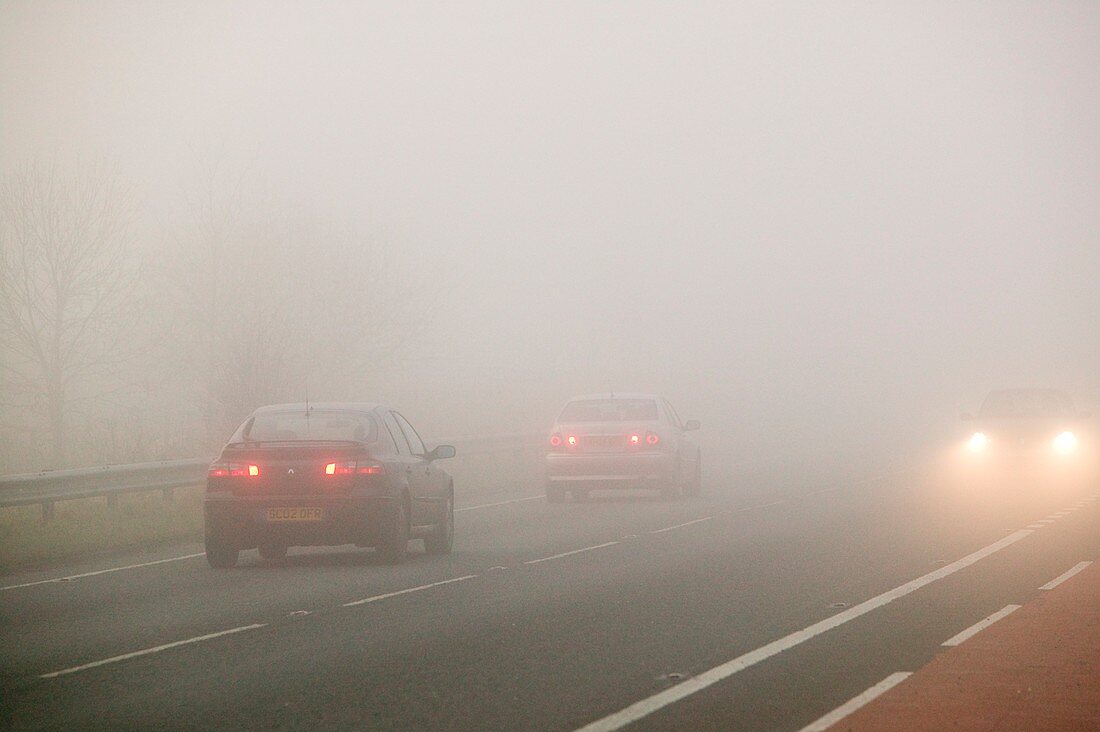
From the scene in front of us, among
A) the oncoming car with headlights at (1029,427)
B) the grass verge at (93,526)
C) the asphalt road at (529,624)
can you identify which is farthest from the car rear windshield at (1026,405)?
the grass verge at (93,526)

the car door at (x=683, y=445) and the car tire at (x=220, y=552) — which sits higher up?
the car door at (x=683, y=445)

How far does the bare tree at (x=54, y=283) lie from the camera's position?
3353cm

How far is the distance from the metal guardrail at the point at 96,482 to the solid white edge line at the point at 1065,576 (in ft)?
29.4

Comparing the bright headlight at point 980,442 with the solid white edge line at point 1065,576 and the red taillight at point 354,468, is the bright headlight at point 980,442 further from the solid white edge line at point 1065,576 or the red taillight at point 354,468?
the red taillight at point 354,468

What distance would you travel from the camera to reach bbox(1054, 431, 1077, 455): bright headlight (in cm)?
3300

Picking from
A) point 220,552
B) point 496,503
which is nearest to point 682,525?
point 496,503

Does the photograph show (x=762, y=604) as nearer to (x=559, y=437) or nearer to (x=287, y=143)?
(x=559, y=437)

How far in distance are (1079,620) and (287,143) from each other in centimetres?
6594

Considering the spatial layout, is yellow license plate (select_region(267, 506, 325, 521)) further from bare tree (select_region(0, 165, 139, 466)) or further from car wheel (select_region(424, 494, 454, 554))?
bare tree (select_region(0, 165, 139, 466))

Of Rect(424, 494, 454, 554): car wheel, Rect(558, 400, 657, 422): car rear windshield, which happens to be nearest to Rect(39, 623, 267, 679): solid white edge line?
Rect(424, 494, 454, 554): car wheel

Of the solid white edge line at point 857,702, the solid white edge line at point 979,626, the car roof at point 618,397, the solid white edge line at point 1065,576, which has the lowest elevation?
the solid white edge line at point 1065,576

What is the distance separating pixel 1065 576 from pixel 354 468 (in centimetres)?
661

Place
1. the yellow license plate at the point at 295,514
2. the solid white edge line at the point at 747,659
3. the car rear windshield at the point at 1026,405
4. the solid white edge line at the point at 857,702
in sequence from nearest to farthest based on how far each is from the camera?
the solid white edge line at the point at 857,702, the solid white edge line at the point at 747,659, the yellow license plate at the point at 295,514, the car rear windshield at the point at 1026,405

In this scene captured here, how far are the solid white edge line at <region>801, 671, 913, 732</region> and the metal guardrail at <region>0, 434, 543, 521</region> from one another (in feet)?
40.3
